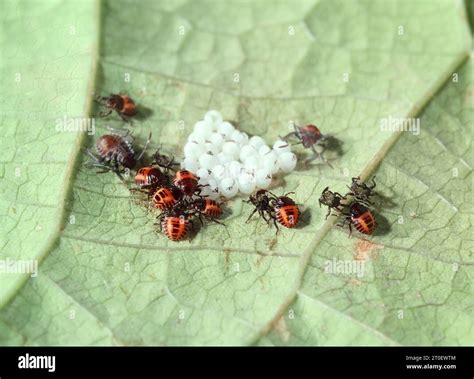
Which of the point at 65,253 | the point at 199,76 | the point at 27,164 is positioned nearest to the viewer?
the point at 65,253

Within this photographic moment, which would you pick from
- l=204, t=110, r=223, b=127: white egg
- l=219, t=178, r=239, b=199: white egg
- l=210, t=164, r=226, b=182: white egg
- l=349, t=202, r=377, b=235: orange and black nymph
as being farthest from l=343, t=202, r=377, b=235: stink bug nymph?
l=204, t=110, r=223, b=127: white egg

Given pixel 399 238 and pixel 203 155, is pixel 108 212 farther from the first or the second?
pixel 399 238

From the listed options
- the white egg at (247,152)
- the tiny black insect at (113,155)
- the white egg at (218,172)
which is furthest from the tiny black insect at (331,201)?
the tiny black insect at (113,155)

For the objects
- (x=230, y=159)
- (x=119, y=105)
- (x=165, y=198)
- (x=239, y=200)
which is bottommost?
(x=239, y=200)

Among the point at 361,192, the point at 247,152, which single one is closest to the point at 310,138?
the point at 247,152

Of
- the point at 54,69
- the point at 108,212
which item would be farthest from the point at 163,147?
the point at 54,69

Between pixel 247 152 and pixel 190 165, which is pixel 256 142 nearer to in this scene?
pixel 247 152

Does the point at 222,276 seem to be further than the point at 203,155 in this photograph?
No

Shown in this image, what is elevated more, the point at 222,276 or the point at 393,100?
the point at 393,100
